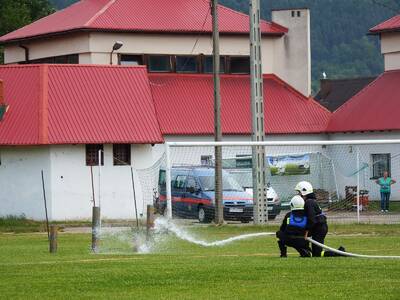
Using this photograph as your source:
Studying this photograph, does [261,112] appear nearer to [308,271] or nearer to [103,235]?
[103,235]

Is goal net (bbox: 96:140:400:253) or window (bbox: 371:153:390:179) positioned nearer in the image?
goal net (bbox: 96:140:400:253)

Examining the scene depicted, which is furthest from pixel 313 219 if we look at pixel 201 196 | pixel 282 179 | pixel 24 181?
pixel 24 181

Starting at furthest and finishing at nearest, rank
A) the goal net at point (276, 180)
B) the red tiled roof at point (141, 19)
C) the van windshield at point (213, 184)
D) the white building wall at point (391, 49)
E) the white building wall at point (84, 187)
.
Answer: the white building wall at point (391, 49)
the red tiled roof at point (141, 19)
the white building wall at point (84, 187)
the van windshield at point (213, 184)
the goal net at point (276, 180)

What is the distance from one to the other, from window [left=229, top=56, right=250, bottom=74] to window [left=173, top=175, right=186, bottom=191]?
25199 millimetres

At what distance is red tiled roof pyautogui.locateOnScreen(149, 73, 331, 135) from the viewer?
60844 mm

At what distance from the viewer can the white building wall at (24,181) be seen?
50719 mm

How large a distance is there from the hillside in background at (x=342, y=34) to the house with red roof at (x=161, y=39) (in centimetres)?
10590

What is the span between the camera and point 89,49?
62.1m

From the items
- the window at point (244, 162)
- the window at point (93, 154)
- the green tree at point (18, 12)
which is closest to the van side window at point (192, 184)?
the window at point (244, 162)

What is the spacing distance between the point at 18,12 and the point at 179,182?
153 feet

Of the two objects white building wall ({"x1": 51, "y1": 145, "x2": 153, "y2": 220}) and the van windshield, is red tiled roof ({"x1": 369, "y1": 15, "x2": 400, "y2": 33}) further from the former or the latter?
the van windshield

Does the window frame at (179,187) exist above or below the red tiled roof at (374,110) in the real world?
below

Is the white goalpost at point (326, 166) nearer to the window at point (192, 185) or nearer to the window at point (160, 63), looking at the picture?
the window at point (192, 185)

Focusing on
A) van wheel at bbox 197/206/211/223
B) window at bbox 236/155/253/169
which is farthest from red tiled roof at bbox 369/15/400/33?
van wheel at bbox 197/206/211/223
